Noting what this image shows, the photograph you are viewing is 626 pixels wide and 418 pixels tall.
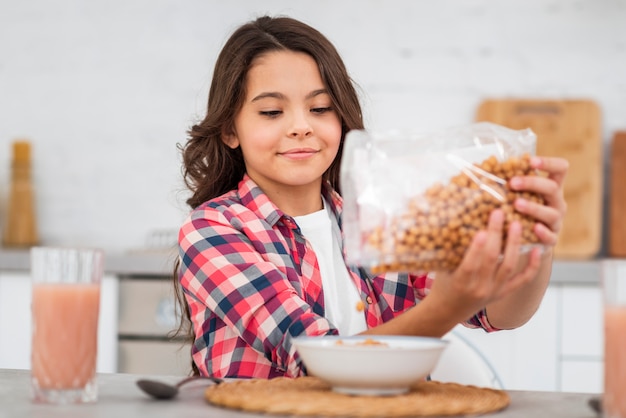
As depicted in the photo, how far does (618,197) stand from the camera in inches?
114

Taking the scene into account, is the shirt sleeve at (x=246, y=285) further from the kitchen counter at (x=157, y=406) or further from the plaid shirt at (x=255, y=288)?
the kitchen counter at (x=157, y=406)

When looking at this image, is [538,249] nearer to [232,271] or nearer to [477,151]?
[477,151]

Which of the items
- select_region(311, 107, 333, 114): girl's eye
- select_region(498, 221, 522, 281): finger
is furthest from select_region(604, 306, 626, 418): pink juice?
select_region(311, 107, 333, 114): girl's eye

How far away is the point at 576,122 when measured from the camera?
115 inches

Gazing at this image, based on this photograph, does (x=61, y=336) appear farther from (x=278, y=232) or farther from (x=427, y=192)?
(x=278, y=232)

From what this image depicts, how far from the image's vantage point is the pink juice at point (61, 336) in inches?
36.4

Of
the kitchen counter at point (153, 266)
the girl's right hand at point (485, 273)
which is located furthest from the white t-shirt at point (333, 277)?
the kitchen counter at point (153, 266)

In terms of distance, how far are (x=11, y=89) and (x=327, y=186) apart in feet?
6.53

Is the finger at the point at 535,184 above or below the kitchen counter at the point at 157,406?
above

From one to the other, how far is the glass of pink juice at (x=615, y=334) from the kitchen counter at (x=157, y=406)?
10 centimetres

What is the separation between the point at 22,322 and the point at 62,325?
1.87 m

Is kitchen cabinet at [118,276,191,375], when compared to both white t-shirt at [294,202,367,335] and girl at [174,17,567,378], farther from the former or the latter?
white t-shirt at [294,202,367,335]

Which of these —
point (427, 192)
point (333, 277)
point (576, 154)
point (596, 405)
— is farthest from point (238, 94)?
point (576, 154)

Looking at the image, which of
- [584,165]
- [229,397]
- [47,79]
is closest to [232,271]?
[229,397]
